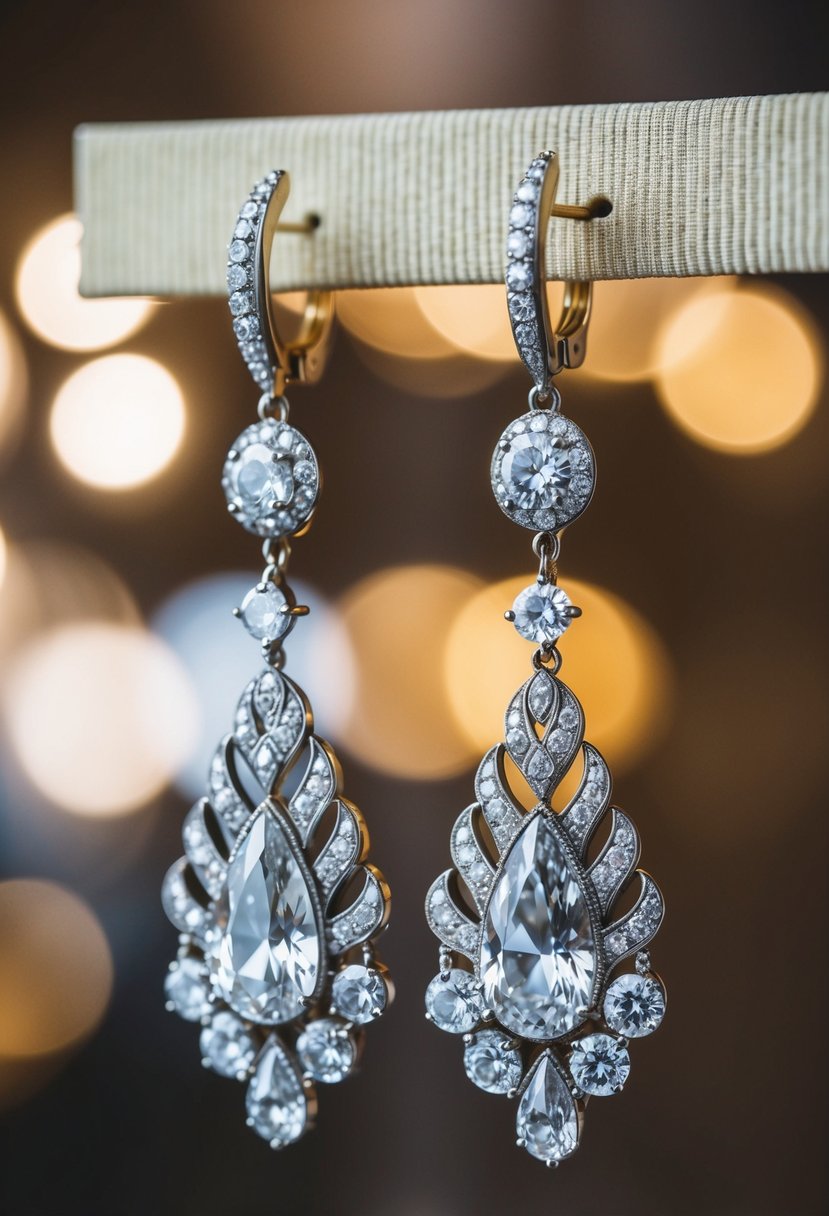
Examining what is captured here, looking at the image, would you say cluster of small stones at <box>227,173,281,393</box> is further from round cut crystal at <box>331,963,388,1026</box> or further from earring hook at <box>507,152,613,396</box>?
round cut crystal at <box>331,963,388,1026</box>

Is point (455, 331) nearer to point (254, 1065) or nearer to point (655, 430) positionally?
point (655, 430)

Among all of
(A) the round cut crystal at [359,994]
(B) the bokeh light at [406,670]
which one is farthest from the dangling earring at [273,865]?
(B) the bokeh light at [406,670]

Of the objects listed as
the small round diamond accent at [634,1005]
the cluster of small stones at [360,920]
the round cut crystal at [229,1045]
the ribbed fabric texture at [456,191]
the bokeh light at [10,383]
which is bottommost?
the round cut crystal at [229,1045]

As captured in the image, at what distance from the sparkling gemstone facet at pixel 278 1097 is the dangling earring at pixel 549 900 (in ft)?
0.20

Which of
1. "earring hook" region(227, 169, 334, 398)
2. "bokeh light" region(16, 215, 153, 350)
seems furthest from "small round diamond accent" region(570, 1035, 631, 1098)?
"bokeh light" region(16, 215, 153, 350)

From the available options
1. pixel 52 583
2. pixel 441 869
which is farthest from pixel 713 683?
pixel 52 583

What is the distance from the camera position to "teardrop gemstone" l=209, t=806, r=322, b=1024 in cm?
36

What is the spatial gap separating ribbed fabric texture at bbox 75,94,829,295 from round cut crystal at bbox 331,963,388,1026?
0.23m

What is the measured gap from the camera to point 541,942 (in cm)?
33

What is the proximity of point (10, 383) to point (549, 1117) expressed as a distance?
16.0 inches

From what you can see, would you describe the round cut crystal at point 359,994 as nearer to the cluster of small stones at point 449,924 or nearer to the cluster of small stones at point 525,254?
the cluster of small stones at point 449,924

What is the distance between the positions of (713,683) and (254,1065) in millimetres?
234

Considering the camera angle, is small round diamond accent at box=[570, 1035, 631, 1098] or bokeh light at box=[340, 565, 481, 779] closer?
small round diamond accent at box=[570, 1035, 631, 1098]

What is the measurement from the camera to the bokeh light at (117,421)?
0.52 metres
